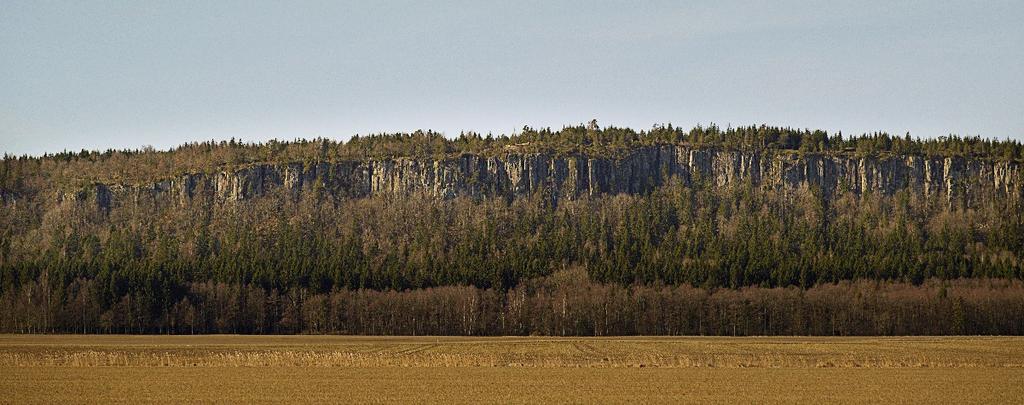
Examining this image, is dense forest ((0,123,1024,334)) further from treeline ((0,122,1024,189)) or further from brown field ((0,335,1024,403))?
brown field ((0,335,1024,403))

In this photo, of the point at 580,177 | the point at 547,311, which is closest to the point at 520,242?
the point at 580,177

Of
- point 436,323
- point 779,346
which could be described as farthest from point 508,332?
point 779,346

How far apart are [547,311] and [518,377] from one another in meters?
64.5

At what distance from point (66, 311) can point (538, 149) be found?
95065 mm

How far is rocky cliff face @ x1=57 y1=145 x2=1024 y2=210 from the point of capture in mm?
177875

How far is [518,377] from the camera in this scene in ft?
139

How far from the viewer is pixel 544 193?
175 m

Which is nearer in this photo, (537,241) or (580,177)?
(537,241)

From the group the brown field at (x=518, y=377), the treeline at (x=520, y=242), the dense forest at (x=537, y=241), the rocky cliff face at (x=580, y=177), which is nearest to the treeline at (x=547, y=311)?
the dense forest at (x=537, y=241)

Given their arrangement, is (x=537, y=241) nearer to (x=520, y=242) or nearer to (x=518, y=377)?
(x=520, y=242)

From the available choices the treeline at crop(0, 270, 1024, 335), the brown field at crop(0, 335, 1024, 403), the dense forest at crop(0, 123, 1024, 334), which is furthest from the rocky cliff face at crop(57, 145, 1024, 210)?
the brown field at crop(0, 335, 1024, 403)

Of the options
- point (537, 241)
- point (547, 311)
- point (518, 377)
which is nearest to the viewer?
point (518, 377)

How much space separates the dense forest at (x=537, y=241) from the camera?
105125 mm

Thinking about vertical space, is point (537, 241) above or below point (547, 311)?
above
